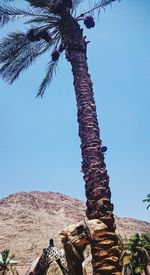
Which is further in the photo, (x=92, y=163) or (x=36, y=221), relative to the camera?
(x=36, y=221)

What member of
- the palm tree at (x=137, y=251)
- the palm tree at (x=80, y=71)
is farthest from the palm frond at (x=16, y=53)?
the palm tree at (x=137, y=251)

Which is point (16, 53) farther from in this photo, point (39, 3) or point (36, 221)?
point (36, 221)

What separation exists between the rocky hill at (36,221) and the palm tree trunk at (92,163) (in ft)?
92.5

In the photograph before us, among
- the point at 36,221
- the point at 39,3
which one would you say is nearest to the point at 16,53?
the point at 39,3

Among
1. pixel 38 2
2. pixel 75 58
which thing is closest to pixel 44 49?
pixel 38 2

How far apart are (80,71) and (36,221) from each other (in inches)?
1609

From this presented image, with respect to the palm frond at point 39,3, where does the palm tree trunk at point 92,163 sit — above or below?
below

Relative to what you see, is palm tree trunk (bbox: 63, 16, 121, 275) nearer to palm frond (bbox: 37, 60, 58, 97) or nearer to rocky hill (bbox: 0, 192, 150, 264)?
palm frond (bbox: 37, 60, 58, 97)

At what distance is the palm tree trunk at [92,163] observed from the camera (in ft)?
17.8

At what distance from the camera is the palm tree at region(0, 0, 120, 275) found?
18.8ft

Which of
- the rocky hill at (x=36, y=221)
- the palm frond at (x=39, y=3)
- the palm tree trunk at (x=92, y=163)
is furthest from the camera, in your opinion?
the rocky hill at (x=36, y=221)

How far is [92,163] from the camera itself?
27.4 ft

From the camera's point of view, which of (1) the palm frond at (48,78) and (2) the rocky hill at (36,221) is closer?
(1) the palm frond at (48,78)

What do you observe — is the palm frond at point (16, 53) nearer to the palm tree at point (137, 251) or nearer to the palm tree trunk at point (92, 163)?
the palm tree trunk at point (92, 163)
